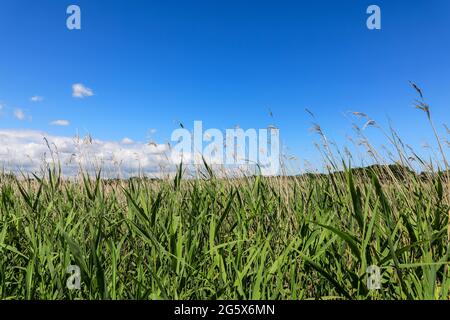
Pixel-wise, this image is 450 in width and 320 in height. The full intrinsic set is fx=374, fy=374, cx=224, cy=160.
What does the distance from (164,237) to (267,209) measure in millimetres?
1012

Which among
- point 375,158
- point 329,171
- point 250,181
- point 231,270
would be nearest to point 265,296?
point 231,270

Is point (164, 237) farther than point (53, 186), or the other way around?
point (53, 186)

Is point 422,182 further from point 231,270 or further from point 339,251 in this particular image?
point 231,270

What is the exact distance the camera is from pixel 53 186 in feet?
11.7

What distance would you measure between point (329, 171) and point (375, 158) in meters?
0.42

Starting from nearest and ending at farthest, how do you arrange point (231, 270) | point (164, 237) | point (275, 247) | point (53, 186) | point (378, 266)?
1. point (378, 266)
2. point (231, 270)
3. point (164, 237)
4. point (275, 247)
5. point (53, 186)

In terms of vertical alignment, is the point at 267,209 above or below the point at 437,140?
below

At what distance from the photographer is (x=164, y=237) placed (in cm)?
243

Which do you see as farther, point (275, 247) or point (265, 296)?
point (275, 247)

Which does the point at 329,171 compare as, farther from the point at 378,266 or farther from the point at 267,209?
the point at 378,266

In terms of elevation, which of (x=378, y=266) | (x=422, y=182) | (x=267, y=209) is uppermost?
(x=422, y=182)

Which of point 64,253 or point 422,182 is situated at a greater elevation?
point 422,182

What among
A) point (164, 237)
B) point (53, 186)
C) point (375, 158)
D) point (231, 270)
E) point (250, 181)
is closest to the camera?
point (231, 270)

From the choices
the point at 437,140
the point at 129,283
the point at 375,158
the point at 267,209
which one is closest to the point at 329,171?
the point at 375,158
